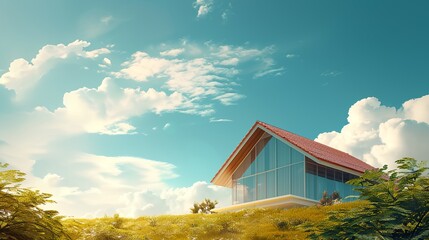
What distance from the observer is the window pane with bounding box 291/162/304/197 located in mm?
33344

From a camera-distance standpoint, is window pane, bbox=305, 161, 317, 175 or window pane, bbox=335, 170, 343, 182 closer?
window pane, bbox=305, 161, 317, 175

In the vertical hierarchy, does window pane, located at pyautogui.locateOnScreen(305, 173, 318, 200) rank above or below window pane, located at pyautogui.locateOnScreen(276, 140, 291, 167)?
below

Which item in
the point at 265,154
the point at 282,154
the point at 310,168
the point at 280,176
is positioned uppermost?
the point at 265,154

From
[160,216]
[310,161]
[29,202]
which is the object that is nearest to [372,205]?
[29,202]

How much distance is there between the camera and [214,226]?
2456 cm

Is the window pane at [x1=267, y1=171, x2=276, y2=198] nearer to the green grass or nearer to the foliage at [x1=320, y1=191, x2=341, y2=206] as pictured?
the foliage at [x1=320, y1=191, x2=341, y2=206]

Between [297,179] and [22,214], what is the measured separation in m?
25.4

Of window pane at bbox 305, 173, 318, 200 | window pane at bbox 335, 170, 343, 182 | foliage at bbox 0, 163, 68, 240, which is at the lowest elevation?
foliage at bbox 0, 163, 68, 240

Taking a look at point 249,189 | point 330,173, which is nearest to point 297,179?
point 330,173

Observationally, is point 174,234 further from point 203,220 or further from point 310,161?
point 310,161

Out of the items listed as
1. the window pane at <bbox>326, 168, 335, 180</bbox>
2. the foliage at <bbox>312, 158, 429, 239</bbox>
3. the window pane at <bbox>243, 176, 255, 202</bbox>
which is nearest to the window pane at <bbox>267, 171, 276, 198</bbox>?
the window pane at <bbox>243, 176, 255, 202</bbox>

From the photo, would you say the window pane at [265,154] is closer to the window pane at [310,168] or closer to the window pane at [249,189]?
the window pane at [249,189]

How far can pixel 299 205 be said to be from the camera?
104 feet

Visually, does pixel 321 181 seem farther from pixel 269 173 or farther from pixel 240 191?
pixel 240 191
